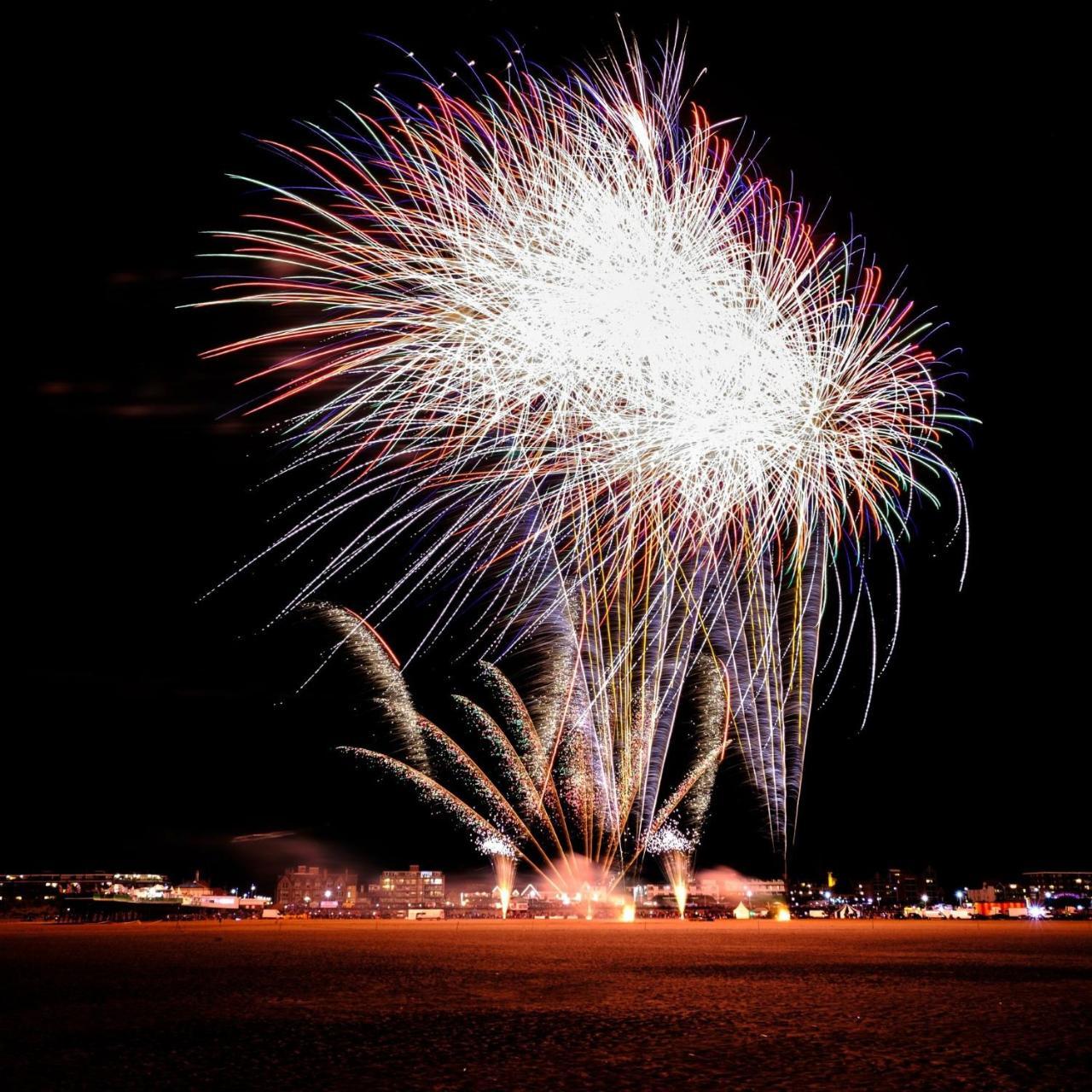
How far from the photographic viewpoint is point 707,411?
1658 cm

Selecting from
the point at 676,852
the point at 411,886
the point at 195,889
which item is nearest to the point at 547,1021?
the point at 676,852

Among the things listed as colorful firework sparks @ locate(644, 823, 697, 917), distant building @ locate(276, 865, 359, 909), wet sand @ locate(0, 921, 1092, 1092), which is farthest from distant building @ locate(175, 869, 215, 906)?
wet sand @ locate(0, 921, 1092, 1092)

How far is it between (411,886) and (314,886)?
583 inches

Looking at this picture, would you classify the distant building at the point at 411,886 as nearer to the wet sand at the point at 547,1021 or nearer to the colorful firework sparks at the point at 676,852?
the colorful firework sparks at the point at 676,852

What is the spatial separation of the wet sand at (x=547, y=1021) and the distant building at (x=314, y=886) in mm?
108897

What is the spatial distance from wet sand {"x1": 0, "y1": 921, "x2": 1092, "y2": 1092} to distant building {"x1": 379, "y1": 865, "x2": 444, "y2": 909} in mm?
128397

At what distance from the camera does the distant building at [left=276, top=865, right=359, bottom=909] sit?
12888 centimetres

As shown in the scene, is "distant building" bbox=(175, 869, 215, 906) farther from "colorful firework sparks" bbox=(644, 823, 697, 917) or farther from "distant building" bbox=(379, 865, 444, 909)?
"colorful firework sparks" bbox=(644, 823, 697, 917)

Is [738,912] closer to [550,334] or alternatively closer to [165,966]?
[165,966]

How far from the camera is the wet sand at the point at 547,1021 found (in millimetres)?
7562

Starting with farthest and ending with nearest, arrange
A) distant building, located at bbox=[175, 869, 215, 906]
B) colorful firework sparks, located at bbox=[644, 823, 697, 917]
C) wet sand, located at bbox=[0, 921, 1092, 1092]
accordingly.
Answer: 1. distant building, located at bbox=[175, 869, 215, 906]
2. colorful firework sparks, located at bbox=[644, 823, 697, 917]
3. wet sand, located at bbox=[0, 921, 1092, 1092]

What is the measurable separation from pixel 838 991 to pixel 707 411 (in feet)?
26.1

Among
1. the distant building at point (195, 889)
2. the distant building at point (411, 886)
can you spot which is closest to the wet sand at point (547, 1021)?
the distant building at point (195, 889)

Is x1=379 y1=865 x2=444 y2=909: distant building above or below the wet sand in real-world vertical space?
above
